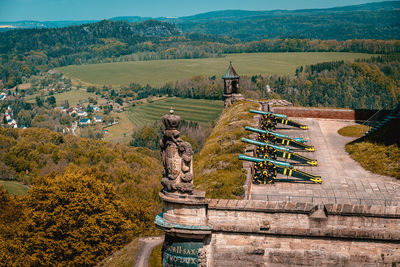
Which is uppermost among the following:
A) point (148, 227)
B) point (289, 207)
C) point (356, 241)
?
point (289, 207)

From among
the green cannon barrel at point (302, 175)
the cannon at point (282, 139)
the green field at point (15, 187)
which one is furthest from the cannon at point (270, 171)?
the green field at point (15, 187)

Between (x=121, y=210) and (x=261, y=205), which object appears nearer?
(x=261, y=205)

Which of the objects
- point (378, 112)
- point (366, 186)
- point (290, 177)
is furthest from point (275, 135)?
point (378, 112)

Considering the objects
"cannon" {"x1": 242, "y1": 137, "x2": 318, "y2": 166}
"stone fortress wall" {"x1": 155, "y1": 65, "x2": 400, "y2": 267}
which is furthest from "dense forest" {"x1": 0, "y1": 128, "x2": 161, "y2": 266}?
"stone fortress wall" {"x1": 155, "y1": 65, "x2": 400, "y2": 267}

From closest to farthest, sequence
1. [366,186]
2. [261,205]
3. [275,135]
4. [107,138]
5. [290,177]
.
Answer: [261,205] → [366,186] → [290,177] → [275,135] → [107,138]

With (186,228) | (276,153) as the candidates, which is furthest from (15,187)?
(186,228)

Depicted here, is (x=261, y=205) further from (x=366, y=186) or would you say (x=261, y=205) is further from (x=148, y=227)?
(x=148, y=227)
